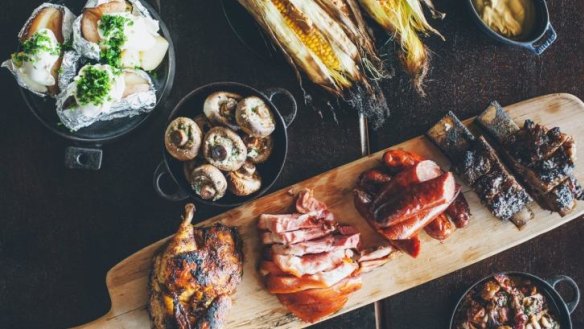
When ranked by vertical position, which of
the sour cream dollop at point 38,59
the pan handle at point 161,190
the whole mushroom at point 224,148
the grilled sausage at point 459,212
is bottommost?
the grilled sausage at point 459,212

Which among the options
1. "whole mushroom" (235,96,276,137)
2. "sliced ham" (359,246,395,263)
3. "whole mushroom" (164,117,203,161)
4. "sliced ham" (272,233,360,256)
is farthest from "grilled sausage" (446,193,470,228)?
"whole mushroom" (164,117,203,161)

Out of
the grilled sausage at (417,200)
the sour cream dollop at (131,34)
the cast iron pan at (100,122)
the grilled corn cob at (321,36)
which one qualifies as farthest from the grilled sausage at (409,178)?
the sour cream dollop at (131,34)

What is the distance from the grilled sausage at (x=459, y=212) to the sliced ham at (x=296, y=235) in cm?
47

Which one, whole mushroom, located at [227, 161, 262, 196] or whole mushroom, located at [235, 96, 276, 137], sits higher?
whole mushroom, located at [235, 96, 276, 137]

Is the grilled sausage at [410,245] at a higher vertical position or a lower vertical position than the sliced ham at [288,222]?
lower

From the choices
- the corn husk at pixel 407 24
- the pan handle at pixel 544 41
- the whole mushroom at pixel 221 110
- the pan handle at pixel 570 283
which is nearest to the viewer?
the whole mushroom at pixel 221 110

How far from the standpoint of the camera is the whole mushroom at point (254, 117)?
2068mm

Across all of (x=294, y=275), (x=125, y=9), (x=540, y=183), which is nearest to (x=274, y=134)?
(x=294, y=275)

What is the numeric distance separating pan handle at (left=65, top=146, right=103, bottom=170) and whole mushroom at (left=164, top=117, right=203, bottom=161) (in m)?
0.34

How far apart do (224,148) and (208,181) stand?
128 millimetres

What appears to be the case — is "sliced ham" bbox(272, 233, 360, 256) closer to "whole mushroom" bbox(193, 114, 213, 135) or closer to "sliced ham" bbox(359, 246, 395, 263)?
"sliced ham" bbox(359, 246, 395, 263)

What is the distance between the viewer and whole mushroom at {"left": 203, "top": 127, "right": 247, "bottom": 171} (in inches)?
81.8

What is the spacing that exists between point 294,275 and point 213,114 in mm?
661

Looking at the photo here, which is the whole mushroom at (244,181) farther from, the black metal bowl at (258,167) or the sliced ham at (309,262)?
the sliced ham at (309,262)
